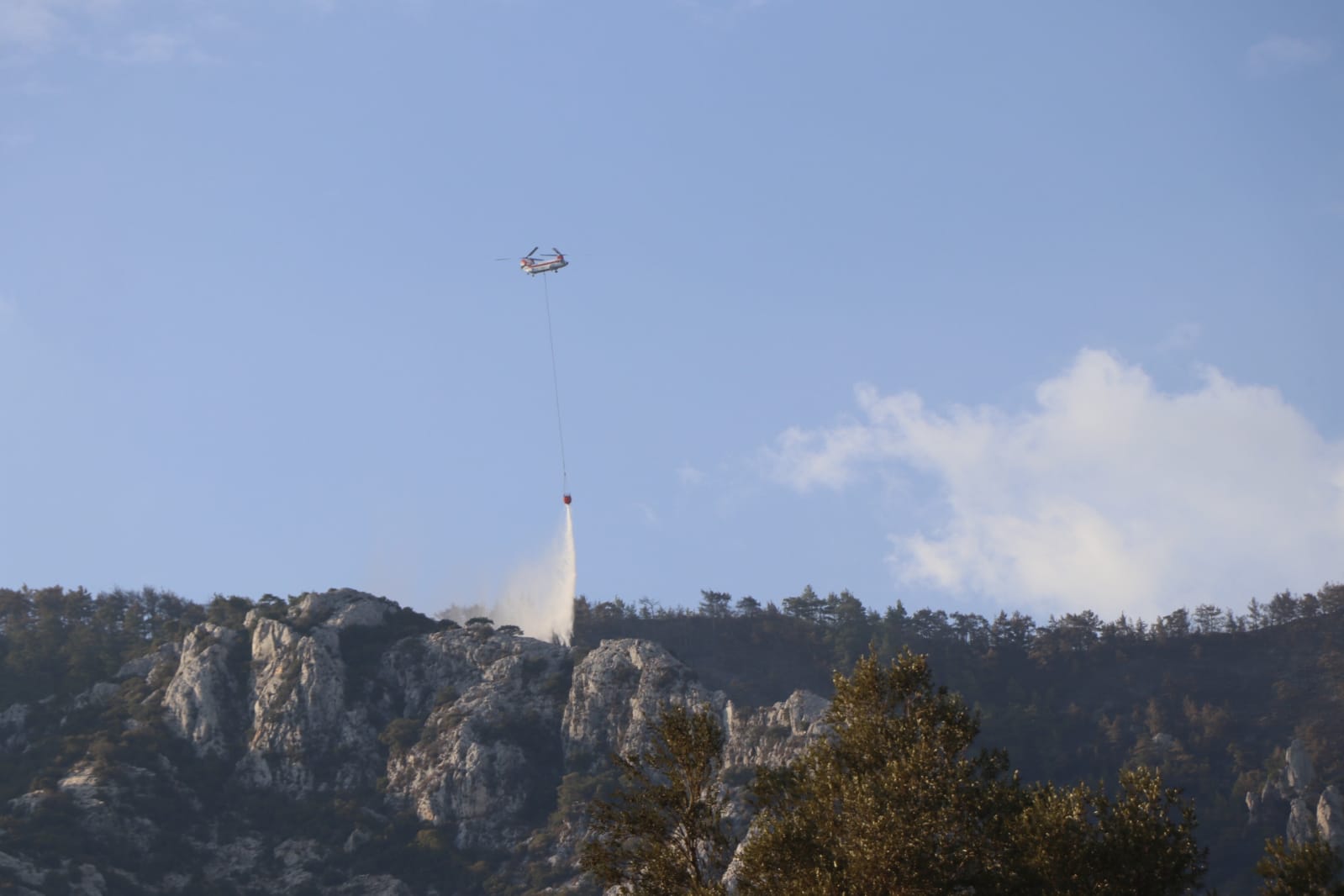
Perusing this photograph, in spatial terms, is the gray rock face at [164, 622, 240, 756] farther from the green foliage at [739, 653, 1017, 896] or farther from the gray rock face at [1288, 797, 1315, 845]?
the green foliage at [739, 653, 1017, 896]

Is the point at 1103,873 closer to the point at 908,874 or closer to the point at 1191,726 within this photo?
the point at 908,874

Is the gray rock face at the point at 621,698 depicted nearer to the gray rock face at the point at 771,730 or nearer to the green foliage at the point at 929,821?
the gray rock face at the point at 771,730

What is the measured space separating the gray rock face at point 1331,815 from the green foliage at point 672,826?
326 feet

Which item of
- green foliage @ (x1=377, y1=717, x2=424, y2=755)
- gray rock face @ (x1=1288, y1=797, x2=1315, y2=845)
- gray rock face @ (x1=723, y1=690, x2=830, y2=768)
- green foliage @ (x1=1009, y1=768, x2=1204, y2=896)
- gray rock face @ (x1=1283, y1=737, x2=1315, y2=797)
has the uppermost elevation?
green foliage @ (x1=377, y1=717, x2=424, y2=755)

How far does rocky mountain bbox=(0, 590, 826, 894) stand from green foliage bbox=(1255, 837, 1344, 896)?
80565 millimetres

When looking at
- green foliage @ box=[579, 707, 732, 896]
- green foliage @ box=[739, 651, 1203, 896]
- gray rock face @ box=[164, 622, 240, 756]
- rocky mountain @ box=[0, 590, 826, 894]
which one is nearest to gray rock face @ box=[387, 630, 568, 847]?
rocky mountain @ box=[0, 590, 826, 894]

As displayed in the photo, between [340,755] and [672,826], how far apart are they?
4285 inches

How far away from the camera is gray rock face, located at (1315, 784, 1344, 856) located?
132900 millimetres

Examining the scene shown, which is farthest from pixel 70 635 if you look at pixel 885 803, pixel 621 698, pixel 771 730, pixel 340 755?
pixel 885 803

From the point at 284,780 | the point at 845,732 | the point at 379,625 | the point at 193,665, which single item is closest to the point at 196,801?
the point at 284,780

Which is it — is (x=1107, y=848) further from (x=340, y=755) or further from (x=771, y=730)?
(x=340, y=755)

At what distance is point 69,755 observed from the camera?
150 meters

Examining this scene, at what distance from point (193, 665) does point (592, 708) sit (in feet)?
153

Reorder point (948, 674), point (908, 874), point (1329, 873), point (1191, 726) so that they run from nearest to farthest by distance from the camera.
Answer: point (908, 874)
point (1329, 873)
point (1191, 726)
point (948, 674)
